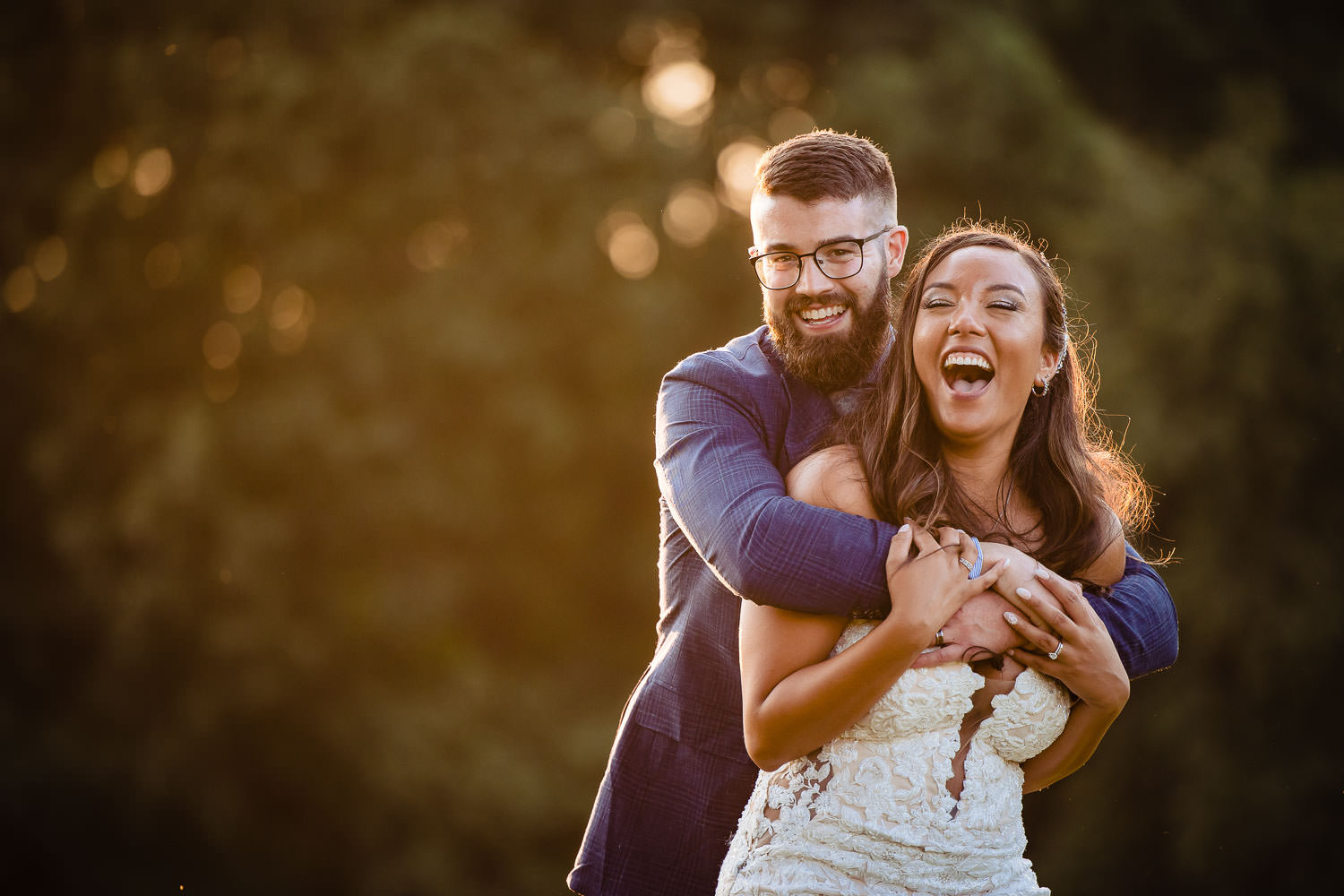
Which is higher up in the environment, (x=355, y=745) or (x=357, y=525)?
(x=357, y=525)

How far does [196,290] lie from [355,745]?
4.64 meters

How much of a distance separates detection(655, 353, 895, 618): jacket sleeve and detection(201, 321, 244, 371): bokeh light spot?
10.3 m

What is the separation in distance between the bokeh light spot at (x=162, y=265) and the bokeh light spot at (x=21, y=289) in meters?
1.39

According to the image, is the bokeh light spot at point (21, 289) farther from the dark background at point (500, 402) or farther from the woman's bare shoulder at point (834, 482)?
the woman's bare shoulder at point (834, 482)

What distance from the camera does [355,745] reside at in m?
11.7

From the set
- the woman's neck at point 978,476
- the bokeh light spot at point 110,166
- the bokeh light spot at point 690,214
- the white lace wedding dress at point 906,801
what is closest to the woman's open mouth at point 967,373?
the woman's neck at point 978,476

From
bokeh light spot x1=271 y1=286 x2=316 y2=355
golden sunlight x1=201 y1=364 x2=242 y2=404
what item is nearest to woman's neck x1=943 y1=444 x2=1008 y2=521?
bokeh light spot x1=271 y1=286 x2=316 y2=355

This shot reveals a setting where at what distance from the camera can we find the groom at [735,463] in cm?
268

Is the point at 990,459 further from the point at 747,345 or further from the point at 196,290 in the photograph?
the point at 196,290

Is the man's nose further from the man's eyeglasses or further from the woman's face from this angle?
the woman's face

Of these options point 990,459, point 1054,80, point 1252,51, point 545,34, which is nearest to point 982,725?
point 990,459

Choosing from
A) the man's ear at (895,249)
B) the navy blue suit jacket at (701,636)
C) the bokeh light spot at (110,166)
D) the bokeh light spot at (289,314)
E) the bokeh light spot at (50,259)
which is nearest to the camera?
the navy blue suit jacket at (701,636)

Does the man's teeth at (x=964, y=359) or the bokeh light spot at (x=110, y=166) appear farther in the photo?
the bokeh light spot at (x=110, y=166)

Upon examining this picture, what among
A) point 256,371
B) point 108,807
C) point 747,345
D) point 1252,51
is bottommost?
point 108,807
